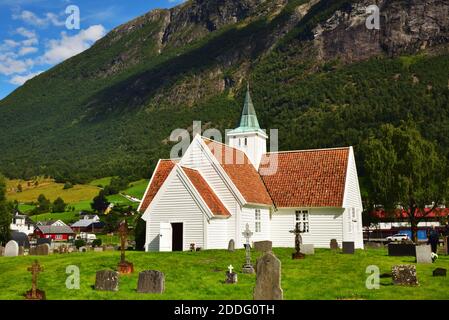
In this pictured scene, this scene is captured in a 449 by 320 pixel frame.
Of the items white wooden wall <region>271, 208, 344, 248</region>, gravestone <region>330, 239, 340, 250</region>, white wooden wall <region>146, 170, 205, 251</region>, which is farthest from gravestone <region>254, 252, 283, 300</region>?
white wooden wall <region>271, 208, 344, 248</region>

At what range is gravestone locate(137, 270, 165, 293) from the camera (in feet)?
55.2

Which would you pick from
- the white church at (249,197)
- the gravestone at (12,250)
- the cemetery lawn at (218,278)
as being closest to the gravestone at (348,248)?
the cemetery lawn at (218,278)

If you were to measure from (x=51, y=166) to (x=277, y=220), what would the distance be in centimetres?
17526

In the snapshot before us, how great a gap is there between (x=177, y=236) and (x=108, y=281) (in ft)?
46.2

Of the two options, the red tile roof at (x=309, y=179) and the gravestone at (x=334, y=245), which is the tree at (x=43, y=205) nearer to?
the red tile roof at (x=309, y=179)

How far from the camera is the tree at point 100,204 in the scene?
132m

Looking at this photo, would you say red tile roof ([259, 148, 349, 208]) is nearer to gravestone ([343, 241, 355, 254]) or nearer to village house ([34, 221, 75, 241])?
gravestone ([343, 241, 355, 254])

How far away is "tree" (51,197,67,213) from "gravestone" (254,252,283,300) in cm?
13300

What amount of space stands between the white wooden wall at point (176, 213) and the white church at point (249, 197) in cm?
6

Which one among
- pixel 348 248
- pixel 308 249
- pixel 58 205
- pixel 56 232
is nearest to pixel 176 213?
pixel 308 249
